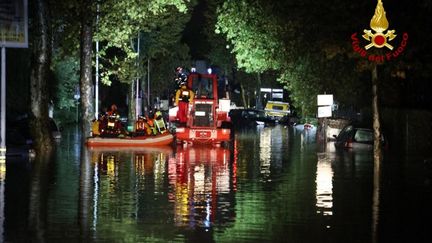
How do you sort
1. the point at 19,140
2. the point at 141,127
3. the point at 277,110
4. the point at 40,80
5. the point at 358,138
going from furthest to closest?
the point at 277,110 < the point at 141,127 < the point at 358,138 < the point at 19,140 < the point at 40,80

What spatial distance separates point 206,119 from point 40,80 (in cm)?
932

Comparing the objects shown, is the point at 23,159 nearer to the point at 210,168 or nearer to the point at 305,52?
the point at 210,168

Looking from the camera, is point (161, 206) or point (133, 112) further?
point (133, 112)

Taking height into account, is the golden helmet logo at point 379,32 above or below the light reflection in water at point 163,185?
above

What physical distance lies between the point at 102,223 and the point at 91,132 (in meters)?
23.5

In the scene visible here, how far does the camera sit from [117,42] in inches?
1497

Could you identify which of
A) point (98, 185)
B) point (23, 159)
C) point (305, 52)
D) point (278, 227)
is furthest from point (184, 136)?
point (278, 227)

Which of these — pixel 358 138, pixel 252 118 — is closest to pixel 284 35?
pixel 358 138

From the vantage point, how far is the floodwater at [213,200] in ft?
43.1

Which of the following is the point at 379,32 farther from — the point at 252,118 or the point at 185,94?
the point at 252,118

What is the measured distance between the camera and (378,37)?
2875 cm

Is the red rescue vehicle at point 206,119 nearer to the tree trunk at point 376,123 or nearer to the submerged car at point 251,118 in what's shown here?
A: the tree trunk at point 376,123

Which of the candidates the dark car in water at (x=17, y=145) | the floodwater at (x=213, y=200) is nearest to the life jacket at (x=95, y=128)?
the dark car in water at (x=17, y=145)

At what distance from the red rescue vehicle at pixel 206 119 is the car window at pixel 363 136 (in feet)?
18.3
